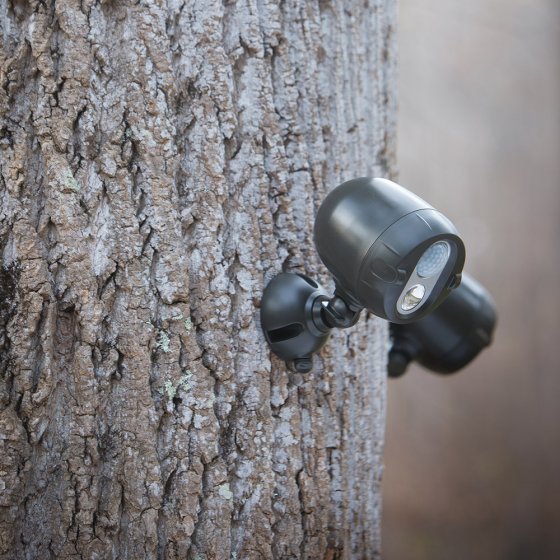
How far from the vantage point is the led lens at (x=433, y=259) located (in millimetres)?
737

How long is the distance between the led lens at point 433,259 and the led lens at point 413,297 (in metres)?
0.02

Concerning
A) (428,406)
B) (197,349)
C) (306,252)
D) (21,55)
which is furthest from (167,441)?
(428,406)

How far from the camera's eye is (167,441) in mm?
840

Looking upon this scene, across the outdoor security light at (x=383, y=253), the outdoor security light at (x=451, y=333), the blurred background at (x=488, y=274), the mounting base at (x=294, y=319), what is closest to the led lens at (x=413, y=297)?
the outdoor security light at (x=383, y=253)

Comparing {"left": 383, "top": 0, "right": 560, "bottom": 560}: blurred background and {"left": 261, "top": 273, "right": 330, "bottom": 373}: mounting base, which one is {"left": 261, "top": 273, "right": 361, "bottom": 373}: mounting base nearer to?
{"left": 261, "top": 273, "right": 330, "bottom": 373}: mounting base

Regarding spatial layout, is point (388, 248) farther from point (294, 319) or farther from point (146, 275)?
point (146, 275)

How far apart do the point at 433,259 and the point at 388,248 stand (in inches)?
2.6

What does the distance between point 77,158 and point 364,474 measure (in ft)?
2.14

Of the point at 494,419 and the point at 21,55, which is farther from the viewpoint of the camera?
the point at 494,419

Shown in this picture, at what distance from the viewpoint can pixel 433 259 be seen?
29.4 inches

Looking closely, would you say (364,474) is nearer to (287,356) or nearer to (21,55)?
(287,356)

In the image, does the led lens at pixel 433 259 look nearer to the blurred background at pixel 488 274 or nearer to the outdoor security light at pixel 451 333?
the outdoor security light at pixel 451 333

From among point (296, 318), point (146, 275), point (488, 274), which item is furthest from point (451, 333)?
point (488, 274)

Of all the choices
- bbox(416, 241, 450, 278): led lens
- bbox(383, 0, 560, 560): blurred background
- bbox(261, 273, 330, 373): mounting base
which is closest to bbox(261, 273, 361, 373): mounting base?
bbox(261, 273, 330, 373): mounting base
